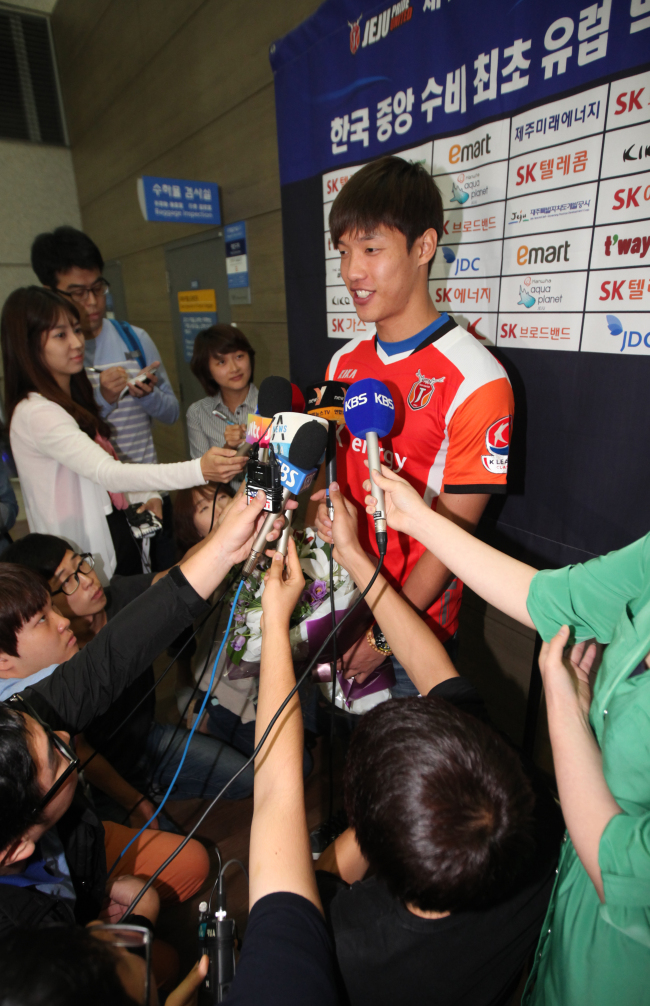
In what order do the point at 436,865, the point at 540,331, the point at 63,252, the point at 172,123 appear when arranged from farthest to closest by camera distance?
1. the point at 172,123
2. the point at 63,252
3. the point at 540,331
4. the point at 436,865

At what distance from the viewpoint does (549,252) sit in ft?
4.59

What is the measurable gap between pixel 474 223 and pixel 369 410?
3.31 ft

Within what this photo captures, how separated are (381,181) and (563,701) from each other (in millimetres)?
1166

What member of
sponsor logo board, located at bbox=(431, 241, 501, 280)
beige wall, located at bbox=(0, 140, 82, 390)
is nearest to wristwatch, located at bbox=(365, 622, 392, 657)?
sponsor logo board, located at bbox=(431, 241, 501, 280)

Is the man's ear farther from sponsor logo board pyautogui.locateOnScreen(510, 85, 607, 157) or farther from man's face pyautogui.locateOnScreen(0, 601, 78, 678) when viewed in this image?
sponsor logo board pyautogui.locateOnScreen(510, 85, 607, 157)

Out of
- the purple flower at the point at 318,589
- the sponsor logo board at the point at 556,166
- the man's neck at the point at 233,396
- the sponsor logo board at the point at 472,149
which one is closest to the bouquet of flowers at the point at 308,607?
the purple flower at the point at 318,589

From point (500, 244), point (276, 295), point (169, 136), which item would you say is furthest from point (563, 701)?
point (169, 136)

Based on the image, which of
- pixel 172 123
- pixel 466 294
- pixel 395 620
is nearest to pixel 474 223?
pixel 466 294

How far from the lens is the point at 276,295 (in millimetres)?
2645

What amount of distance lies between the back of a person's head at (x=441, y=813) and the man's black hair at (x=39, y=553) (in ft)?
3.92

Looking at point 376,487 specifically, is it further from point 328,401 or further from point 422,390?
point 422,390

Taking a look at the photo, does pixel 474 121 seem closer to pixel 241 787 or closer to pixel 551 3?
pixel 551 3

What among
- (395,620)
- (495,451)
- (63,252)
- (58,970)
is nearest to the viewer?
(58,970)

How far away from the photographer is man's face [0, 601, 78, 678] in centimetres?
125
